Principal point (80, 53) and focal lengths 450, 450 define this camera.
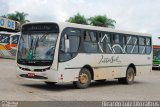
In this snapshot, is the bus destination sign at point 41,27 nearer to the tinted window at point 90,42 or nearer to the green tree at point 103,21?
the tinted window at point 90,42

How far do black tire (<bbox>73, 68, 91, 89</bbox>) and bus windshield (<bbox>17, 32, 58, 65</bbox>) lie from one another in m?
1.94

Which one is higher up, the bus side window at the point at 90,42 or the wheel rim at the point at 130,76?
the bus side window at the point at 90,42

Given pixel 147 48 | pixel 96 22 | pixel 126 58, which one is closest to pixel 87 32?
pixel 126 58

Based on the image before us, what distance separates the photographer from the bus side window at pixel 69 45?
702 inches

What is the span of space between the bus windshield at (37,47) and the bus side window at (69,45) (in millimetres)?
351

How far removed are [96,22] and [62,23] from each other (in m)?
65.4

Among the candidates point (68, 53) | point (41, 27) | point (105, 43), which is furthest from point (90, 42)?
point (41, 27)

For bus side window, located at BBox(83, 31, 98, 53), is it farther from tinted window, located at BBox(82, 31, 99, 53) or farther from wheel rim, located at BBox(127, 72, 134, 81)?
wheel rim, located at BBox(127, 72, 134, 81)

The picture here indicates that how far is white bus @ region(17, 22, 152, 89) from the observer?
1770 centimetres

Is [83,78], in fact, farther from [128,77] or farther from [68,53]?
[128,77]

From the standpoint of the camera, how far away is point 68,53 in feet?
59.5

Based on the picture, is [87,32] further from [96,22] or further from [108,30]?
[96,22]

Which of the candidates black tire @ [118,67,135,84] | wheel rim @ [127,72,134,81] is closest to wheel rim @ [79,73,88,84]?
black tire @ [118,67,135,84]

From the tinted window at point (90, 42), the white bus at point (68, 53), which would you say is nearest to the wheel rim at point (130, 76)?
the white bus at point (68, 53)
